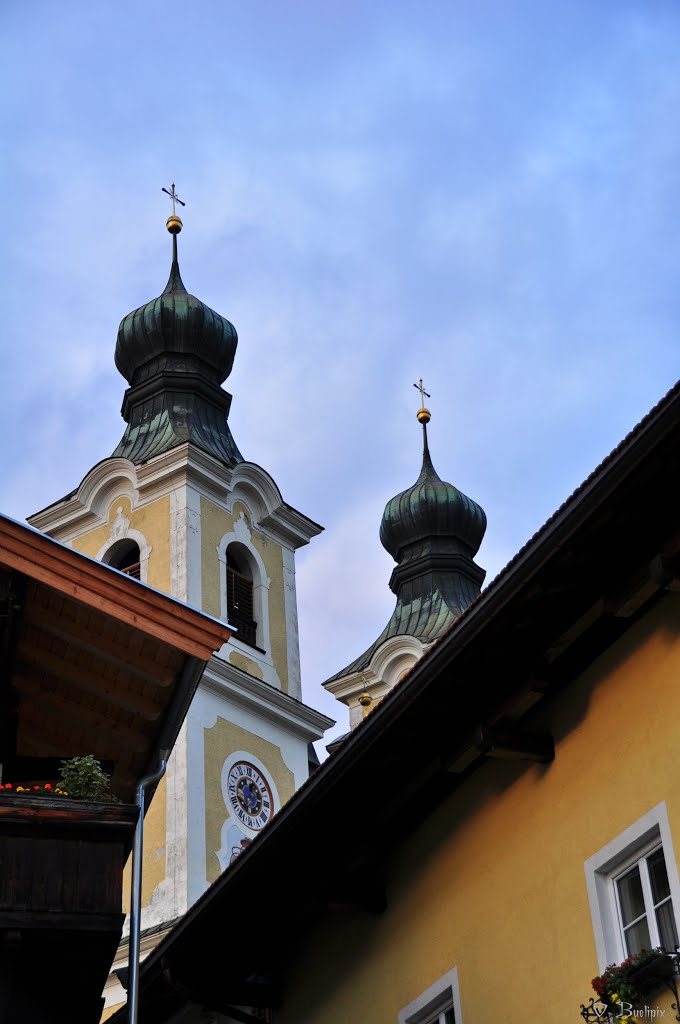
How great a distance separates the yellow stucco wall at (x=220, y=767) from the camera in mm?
26694

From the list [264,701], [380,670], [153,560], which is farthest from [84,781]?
[380,670]

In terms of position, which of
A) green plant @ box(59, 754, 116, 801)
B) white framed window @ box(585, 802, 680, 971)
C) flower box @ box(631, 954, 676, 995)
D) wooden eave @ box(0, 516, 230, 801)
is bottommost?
flower box @ box(631, 954, 676, 995)

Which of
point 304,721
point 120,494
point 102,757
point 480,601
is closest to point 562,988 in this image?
point 480,601

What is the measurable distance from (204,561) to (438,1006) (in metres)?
20.0

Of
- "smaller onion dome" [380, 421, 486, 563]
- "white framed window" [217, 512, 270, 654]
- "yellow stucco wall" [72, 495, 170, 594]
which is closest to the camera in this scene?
"yellow stucco wall" [72, 495, 170, 594]

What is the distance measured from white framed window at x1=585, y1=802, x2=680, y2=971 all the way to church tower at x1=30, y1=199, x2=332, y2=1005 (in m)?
16.3

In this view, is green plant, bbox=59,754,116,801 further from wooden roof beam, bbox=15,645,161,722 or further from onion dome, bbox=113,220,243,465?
onion dome, bbox=113,220,243,465

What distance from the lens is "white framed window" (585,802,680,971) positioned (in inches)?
341

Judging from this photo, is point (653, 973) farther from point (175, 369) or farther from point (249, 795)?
point (175, 369)

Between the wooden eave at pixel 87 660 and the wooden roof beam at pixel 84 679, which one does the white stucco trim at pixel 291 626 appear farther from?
the wooden roof beam at pixel 84 679

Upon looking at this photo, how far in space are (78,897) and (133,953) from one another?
1.37 feet

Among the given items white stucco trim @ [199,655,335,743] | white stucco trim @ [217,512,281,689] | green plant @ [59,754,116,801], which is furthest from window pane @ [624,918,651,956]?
white stucco trim @ [217,512,281,689]

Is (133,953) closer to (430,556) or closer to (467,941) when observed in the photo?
(467,941)

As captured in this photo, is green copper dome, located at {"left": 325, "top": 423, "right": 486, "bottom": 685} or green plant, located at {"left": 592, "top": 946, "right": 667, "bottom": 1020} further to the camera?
green copper dome, located at {"left": 325, "top": 423, "right": 486, "bottom": 685}
